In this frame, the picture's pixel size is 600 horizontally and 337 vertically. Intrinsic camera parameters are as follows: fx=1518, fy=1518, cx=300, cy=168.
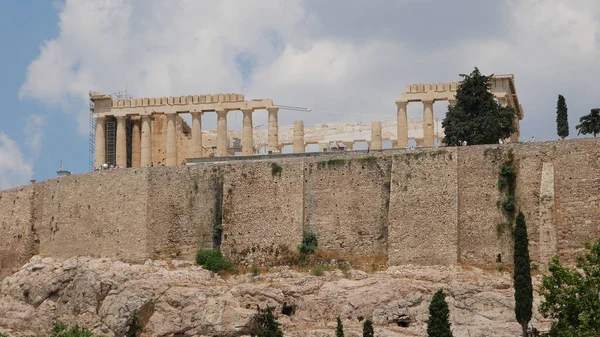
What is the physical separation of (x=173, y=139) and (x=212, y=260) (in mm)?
9868

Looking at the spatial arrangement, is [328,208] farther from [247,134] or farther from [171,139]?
[171,139]

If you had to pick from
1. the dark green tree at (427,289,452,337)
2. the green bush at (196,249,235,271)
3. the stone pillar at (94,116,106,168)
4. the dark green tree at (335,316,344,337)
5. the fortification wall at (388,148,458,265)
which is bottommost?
the dark green tree at (335,316,344,337)

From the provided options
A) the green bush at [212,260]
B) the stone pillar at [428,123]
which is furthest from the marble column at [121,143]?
the stone pillar at [428,123]

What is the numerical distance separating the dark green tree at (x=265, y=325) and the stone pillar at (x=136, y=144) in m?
16.2

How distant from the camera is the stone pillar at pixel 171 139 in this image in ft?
220

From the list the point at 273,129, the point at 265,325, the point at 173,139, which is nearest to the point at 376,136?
the point at 273,129

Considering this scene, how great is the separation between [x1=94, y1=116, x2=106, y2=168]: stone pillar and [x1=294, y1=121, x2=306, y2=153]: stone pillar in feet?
28.8

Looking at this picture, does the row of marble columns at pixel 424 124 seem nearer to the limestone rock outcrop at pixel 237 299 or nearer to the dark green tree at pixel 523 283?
the limestone rock outcrop at pixel 237 299

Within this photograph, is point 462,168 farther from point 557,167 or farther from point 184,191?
point 184,191

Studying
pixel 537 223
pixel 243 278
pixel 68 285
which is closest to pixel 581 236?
pixel 537 223

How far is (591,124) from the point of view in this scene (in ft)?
194

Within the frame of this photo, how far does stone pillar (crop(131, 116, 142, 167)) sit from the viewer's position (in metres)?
68.9

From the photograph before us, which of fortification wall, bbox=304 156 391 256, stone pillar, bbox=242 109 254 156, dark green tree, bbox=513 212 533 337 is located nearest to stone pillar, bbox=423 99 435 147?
fortification wall, bbox=304 156 391 256

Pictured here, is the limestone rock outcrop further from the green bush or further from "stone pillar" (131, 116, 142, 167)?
"stone pillar" (131, 116, 142, 167)
